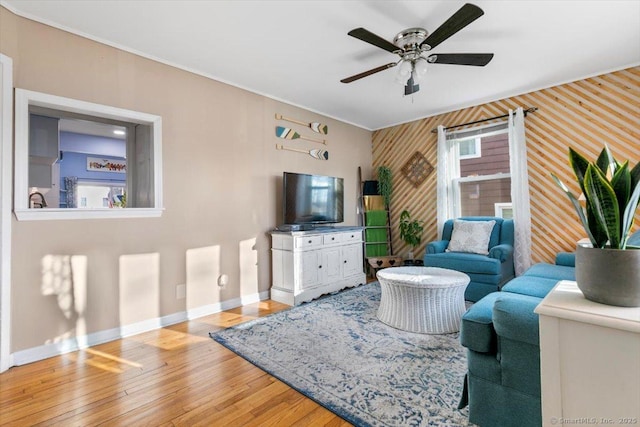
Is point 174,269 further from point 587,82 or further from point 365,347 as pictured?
point 587,82

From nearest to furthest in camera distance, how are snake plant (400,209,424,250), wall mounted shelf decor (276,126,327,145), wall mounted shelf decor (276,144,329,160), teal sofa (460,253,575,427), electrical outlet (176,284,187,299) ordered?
teal sofa (460,253,575,427)
electrical outlet (176,284,187,299)
wall mounted shelf decor (276,126,327,145)
wall mounted shelf decor (276,144,329,160)
snake plant (400,209,424,250)

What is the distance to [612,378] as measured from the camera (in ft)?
2.28

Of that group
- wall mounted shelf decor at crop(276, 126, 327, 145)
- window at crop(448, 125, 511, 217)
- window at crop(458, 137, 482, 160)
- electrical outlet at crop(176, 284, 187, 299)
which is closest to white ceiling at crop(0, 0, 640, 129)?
wall mounted shelf decor at crop(276, 126, 327, 145)

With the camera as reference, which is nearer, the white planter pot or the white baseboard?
the white planter pot

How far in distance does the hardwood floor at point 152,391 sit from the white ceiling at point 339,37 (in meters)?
2.64

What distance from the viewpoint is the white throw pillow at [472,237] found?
3768 millimetres

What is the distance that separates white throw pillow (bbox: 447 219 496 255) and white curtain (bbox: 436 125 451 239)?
497 millimetres

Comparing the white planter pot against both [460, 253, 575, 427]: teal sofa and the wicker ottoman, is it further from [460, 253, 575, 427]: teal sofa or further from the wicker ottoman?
the wicker ottoman

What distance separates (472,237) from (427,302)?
1713 millimetres

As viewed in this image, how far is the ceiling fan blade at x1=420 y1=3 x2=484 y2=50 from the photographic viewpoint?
5.89 ft

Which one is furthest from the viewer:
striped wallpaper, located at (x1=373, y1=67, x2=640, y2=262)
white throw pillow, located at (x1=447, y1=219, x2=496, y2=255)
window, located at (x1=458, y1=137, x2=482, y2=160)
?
window, located at (x1=458, y1=137, x2=482, y2=160)

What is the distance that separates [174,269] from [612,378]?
3.17 meters

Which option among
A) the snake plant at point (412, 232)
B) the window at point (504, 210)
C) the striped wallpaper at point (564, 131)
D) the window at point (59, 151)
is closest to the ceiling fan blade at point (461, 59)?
the striped wallpaper at point (564, 131)

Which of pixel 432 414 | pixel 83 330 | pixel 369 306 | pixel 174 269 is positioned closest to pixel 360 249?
pixel 369 306
